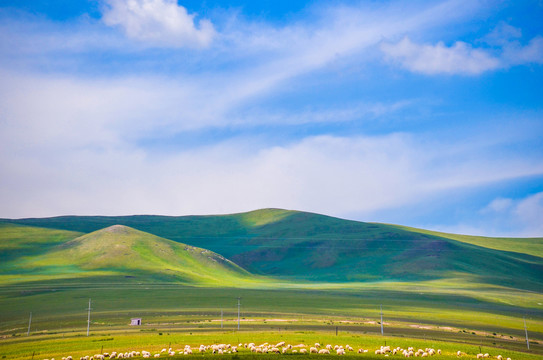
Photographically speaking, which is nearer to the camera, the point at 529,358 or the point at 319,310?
the point at 529,358

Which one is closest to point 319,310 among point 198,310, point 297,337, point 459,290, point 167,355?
point 198,310

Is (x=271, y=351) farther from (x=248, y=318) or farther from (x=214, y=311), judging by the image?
(x=214, y=311)

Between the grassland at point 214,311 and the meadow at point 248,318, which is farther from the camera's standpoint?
the grassland at point 214,311

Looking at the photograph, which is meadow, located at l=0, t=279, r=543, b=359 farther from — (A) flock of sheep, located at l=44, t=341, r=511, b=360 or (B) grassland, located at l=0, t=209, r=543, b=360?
(A) flock of sheep, located at l=44, t=341, r=511, b=360

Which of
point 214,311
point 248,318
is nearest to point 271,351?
point 248,318

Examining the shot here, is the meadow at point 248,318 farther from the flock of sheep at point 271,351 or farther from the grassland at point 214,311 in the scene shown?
the flock of sheep at point 271,351

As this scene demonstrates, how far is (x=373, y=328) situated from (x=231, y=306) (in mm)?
41588

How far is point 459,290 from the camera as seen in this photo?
160 m

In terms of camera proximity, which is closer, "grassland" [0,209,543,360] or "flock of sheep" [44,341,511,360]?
"flock of sheep" [44,341,511,360]

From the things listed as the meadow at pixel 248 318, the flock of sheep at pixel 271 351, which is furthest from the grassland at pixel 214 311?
the flock of sheep at pixel 271 351

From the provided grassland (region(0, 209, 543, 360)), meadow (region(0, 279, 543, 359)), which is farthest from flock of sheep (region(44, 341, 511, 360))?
meadow (region(0, 279, 543, 359))

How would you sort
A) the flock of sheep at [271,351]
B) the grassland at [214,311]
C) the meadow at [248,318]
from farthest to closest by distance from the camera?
the grassland at [214,311] < the meadow at [248,318] < the flock of sheep at [271,351]

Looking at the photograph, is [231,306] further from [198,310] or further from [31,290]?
[31,290]

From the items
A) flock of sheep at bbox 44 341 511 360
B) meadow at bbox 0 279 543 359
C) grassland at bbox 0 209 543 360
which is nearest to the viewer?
flock of sheep at bbox 44 341 511 360
